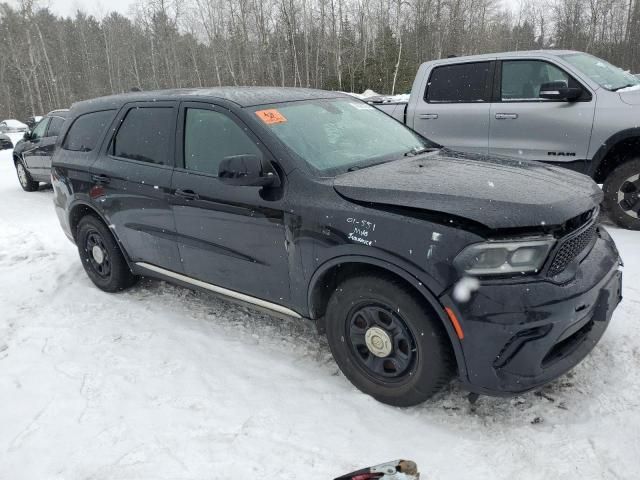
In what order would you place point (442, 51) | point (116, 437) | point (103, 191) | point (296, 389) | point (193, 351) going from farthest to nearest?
point (442, 51), point (103, 191), point (193, 351), point (296, 389), point (116, 437)

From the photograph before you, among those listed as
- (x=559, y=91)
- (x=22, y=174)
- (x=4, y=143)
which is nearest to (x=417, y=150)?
(x=559, y=91)

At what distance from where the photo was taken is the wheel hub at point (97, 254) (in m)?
4.69

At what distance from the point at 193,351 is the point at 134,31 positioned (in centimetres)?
6132

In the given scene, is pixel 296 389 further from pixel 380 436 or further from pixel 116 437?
pixel 116 437

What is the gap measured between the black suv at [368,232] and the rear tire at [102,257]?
0.72ft

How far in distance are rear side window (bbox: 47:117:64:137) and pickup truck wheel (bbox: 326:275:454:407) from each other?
32.1 feet

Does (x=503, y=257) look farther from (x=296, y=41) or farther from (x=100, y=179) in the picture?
(x=296, y=41)

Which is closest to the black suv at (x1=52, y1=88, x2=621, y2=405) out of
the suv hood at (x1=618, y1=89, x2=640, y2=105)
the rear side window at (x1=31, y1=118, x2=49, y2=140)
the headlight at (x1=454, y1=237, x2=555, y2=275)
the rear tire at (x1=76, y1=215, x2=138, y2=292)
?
the headlight at (x1=454, y1=237, x2=555, y2=275)

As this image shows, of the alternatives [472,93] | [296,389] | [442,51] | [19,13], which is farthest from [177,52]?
[296,389]

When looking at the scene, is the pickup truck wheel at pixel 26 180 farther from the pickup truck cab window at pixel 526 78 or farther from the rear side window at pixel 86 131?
the pickup truck cab window at pixel 526 78

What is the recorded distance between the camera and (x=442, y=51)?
4366 cm

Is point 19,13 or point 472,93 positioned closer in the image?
point 472,93

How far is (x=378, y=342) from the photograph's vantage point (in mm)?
2754

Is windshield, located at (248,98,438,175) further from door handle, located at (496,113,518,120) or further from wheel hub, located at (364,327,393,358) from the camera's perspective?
door handle, located at (496,113,518,120)
